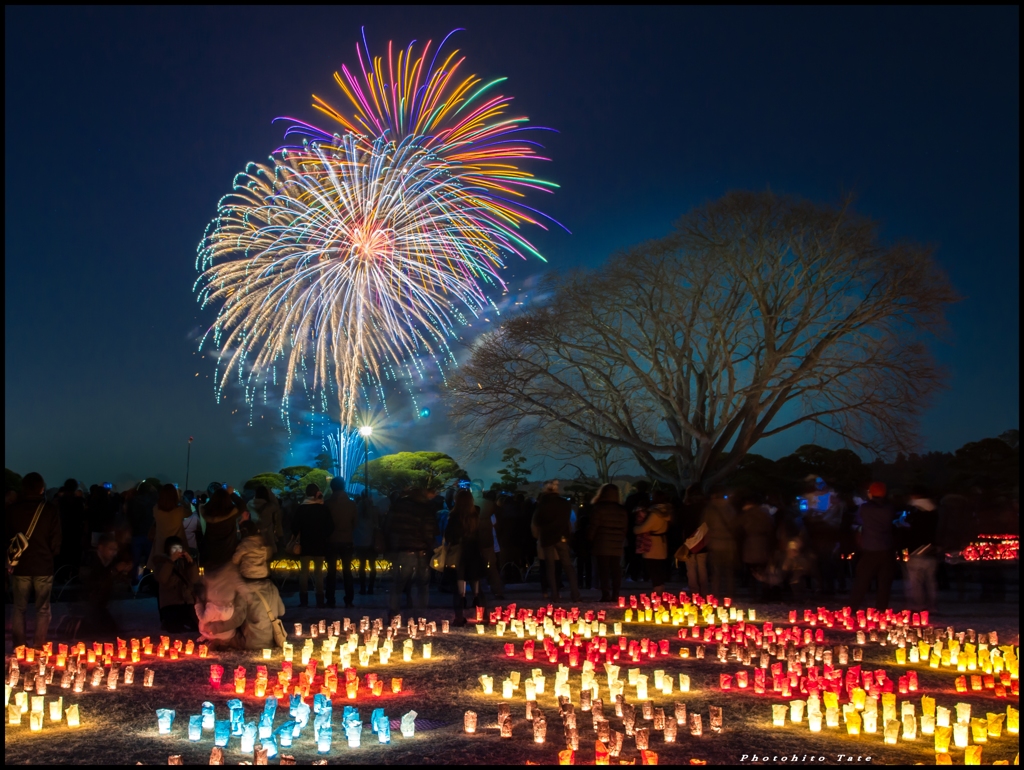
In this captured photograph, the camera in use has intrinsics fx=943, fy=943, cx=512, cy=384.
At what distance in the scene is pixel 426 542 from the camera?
12.8 m

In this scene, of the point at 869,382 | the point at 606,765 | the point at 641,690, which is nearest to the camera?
the point at 606,765

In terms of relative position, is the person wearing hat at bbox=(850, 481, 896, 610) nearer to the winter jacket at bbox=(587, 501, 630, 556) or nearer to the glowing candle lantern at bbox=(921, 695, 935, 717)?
the winter jacket at bbox=(587, 501, 630, 556)

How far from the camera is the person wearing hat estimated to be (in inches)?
511

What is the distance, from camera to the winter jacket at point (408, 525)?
41.5ft

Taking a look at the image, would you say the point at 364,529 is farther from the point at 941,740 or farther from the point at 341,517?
the point at 941,740

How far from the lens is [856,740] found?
6.61m

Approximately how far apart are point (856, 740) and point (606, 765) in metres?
2.04

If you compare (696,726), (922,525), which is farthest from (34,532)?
(922,525)

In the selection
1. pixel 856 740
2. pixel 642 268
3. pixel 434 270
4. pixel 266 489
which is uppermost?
pixel 642 268

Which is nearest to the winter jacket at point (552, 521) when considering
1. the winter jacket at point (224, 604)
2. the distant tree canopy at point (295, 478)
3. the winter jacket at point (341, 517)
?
the winter jacket at point (341, 517)

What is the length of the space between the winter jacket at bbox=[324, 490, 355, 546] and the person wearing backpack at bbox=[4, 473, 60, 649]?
185 inches

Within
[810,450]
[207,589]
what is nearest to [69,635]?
[207,589]

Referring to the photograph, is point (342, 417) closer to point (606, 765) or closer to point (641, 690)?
point (641, 690)

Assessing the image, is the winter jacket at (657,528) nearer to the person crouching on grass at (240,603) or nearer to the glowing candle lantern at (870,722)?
the person crouching on grass at (240,603)
